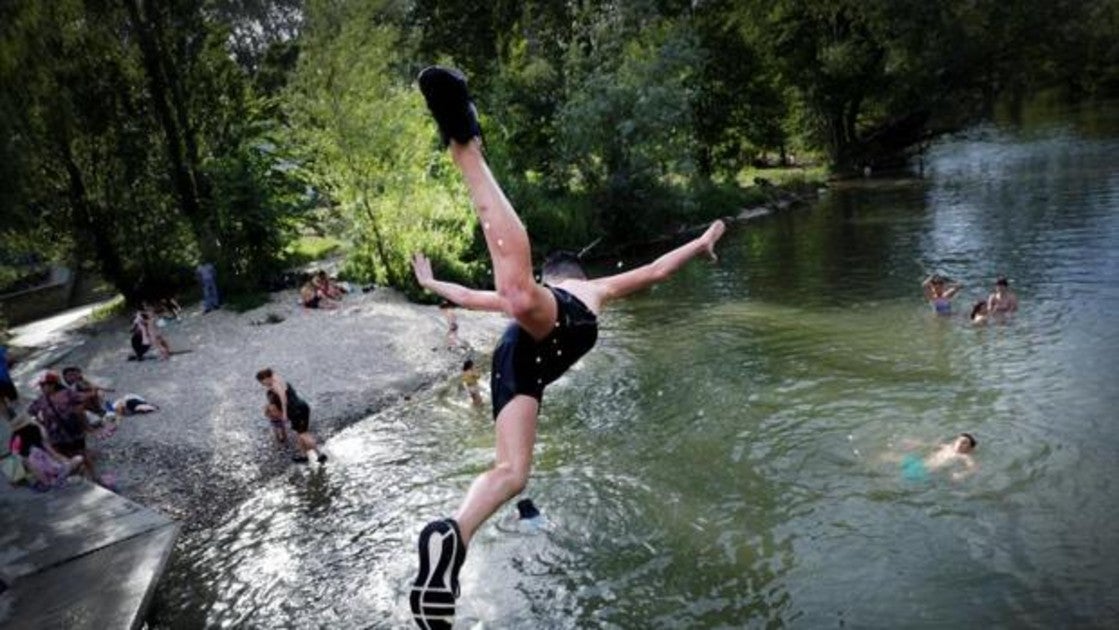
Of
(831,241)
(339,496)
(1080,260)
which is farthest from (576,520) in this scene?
(831,241)

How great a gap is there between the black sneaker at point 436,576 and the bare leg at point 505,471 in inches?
4.0

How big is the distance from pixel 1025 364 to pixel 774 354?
4.56 metres

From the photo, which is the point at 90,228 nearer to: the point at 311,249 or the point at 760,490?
the point at 311,249

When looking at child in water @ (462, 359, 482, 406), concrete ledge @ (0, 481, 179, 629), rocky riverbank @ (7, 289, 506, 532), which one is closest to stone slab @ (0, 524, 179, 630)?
concrete ledge @ (0, 481, 179, 629)

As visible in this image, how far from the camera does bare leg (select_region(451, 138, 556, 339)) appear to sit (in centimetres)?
448

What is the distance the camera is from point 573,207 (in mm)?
32469

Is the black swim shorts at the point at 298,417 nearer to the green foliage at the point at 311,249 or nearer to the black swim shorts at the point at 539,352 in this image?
the black swim shorts at the point at 539,352

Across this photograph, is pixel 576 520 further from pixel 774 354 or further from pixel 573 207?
pixel 573 207

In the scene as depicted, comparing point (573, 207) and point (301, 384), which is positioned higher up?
point (573, 207)

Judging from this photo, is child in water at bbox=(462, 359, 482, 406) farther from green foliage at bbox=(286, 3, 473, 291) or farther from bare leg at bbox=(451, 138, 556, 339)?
bare leg at bbox=(451, 138, 556, 339)

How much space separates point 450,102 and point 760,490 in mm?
8243

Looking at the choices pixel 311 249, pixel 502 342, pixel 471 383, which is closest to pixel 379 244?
pixel 311 249

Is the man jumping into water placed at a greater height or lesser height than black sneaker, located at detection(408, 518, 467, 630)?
greater

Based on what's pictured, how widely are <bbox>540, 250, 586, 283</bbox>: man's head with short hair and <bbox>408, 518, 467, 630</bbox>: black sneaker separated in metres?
2.14
